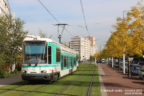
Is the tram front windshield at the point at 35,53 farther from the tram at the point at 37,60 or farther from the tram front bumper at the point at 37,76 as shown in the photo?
the tram front bumper at the point at 37,76

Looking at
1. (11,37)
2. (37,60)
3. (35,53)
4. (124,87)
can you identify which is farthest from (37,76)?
(11,37)

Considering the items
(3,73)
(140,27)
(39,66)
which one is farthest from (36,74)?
(3,73)

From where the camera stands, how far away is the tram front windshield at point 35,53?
17.3 m

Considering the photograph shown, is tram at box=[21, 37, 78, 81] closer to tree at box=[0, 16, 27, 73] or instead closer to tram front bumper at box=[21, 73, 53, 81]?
tram front bumper at box=[21, 73, 53, 81]

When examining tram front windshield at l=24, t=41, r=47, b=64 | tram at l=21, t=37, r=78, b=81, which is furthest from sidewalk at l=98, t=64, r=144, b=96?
tram front windshield at l=24, t=41, r=47, b=64

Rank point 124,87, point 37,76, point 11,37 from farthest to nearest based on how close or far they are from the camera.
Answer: point 11,37
point 37,76
point 124,87

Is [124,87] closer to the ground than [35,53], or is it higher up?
closer to the ground

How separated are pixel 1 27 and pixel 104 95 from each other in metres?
17.6

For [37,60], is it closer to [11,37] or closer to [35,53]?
[35,53]

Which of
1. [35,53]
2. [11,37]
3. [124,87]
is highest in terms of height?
[11,37]

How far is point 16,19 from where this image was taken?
1157 inches

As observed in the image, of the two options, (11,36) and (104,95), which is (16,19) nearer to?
(11,36)

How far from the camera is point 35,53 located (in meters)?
17.3

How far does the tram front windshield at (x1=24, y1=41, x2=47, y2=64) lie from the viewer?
56.9 ft
